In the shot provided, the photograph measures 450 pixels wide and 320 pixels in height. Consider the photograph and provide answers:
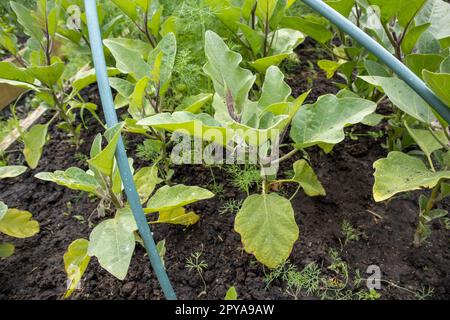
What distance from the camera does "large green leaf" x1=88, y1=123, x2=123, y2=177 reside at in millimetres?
738

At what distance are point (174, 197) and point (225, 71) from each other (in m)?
0.33

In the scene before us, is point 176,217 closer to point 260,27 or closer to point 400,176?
point 400,176

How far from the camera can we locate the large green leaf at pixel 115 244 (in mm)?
795

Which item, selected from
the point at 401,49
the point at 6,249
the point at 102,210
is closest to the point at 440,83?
the point at 401,49

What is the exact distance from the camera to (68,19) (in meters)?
1.37

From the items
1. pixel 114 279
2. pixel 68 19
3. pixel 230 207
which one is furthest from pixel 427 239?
pixel 68 19

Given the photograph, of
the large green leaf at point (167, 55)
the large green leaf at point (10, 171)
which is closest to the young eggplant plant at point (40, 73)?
the large green leaf at point (10, 171)

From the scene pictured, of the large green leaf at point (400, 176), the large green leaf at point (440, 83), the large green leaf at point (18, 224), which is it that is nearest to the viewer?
the large green leaf at point (440, 83)

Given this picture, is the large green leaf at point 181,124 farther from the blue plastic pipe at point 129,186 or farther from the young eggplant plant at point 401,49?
the young eggplant plant at point 401,49

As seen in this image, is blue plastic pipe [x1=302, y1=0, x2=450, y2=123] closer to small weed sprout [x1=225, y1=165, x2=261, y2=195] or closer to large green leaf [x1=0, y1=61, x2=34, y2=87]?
small weed sprout [x1=225, y1=165, x2=261, y2=195]

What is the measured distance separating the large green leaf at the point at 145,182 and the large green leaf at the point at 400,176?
1.76 feet

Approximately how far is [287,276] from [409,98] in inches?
20.4

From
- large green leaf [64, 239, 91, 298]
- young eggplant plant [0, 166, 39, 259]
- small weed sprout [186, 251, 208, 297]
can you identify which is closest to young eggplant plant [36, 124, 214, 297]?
large green leaf [64, 239, 91, 298]
